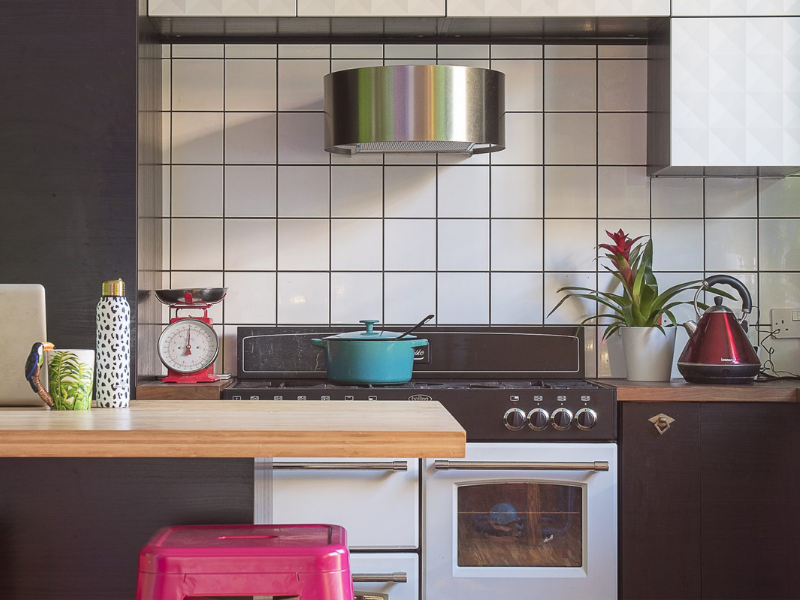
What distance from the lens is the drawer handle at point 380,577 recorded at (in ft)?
7.32

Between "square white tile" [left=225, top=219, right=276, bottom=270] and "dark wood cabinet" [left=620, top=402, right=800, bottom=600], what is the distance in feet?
4.61

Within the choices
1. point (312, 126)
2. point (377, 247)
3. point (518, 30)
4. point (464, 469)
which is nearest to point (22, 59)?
point (312, 126)

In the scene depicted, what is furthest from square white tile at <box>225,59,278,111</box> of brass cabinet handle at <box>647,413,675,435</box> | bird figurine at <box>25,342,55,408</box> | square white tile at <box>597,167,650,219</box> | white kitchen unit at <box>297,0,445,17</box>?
brass cabinet handle at <box>647,413,675,435</box>

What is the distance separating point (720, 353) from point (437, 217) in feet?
3.46

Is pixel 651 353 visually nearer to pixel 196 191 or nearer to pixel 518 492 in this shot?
pixel 518 492

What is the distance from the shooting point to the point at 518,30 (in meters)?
2.76

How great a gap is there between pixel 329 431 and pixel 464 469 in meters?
1.11

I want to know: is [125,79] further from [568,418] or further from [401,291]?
[568,418]

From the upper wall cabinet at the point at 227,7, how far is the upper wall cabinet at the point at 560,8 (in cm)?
54

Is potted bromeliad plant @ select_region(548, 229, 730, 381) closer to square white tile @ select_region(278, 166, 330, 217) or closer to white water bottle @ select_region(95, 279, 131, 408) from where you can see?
square white tile @ select_region(278, 166, 330, 217)

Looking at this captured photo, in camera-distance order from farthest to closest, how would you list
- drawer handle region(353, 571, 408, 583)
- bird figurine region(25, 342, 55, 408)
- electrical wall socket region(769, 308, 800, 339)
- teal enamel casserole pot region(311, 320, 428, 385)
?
electrical wall socket region(769, 308, 800, 339), teal enamel casserole pot region(311, 320, 428, 385), drawer handle region(353, 571, 408, 583), bird figurine region(25, 342, 55, 408)

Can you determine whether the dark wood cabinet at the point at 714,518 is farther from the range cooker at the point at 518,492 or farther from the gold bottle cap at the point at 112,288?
the gold bottle cap at the point at 112,288

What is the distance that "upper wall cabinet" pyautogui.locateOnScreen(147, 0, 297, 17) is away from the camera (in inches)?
101

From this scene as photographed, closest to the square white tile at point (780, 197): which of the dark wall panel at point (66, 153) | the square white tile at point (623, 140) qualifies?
the square white tile at point (623, 140)
